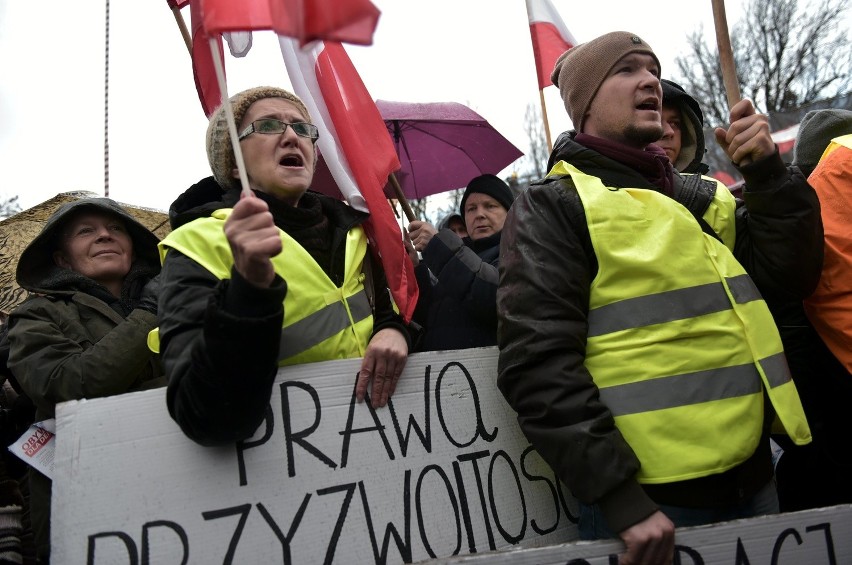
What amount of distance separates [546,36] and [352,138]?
5.90ft

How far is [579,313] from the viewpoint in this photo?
5.83ft

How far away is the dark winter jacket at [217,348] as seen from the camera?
148cm

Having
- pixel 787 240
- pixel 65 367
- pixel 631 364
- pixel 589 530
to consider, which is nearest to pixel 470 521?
pixel 589 530

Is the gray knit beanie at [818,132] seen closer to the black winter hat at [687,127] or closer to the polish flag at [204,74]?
the black winter hat at [687,127]

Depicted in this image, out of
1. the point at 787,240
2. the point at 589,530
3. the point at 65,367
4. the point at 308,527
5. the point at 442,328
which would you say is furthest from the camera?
the point at 442,328

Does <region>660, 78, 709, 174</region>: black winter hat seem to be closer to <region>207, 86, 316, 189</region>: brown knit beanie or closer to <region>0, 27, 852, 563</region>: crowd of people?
<region>0, 27, 852, 563</region>: crowd of people

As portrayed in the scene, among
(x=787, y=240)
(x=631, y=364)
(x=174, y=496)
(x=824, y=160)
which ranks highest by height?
(x=824, y=160)

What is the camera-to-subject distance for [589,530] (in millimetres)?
1859

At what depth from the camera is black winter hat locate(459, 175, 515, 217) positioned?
381 centimetres

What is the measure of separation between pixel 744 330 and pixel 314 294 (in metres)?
1.21

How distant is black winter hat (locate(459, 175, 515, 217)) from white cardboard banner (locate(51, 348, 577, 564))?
180cm

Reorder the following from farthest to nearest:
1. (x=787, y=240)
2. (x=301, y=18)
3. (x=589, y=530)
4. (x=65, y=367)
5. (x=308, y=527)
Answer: (x=65, y=367) < (x=787, y=240) < (x=589, y=530) < (x=308, y=527) < (x=301, y=18)

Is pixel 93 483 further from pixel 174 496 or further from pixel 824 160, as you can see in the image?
pixel 824 160

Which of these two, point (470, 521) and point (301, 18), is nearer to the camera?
point (301, 18)
